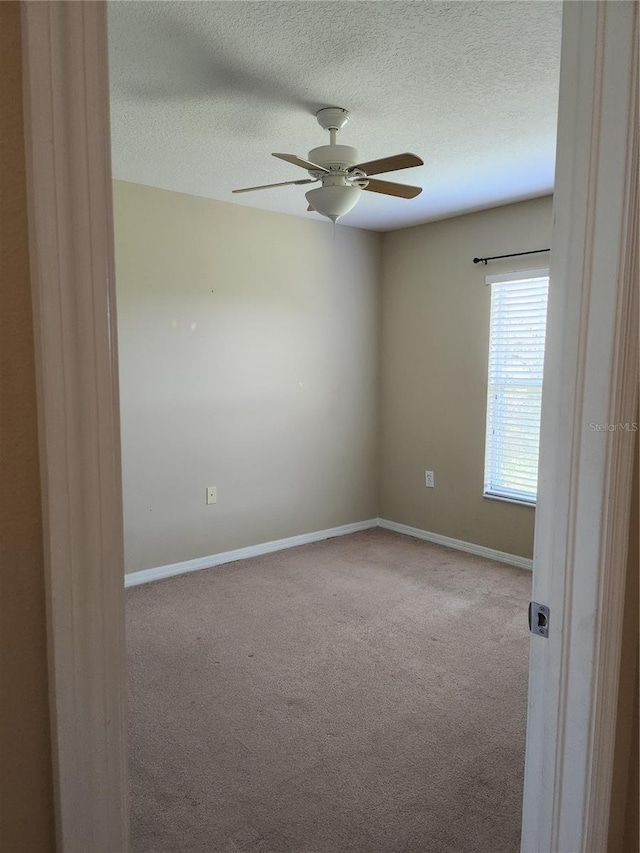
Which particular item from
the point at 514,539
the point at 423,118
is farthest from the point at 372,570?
the point at 423,118

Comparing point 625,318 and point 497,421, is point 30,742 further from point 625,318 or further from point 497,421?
point 497,421

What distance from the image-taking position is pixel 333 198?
8.93ft

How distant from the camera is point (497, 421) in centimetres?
440

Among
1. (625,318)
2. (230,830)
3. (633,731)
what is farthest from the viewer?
(230,830)

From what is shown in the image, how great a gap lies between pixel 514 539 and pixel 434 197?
2379 millimetres

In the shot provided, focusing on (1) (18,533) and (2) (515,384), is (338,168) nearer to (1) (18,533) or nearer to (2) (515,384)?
(2) (515,384)

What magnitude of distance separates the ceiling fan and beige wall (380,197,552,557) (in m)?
1.65

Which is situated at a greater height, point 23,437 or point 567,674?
point 23,437

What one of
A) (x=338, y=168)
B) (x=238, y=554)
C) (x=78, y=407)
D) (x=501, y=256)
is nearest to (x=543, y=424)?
(x=78, y=407)

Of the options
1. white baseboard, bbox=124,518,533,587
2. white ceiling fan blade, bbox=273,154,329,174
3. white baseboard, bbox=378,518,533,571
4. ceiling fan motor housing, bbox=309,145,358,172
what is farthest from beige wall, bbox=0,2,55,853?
white baseboard, bbox=378,518,533,571

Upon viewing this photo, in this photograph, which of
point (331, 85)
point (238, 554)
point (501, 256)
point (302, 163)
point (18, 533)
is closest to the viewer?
point (18, 533)

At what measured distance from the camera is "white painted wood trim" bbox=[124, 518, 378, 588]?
12.9 feet

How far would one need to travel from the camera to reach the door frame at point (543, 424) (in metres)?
0.54

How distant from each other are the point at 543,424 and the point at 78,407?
84cm
